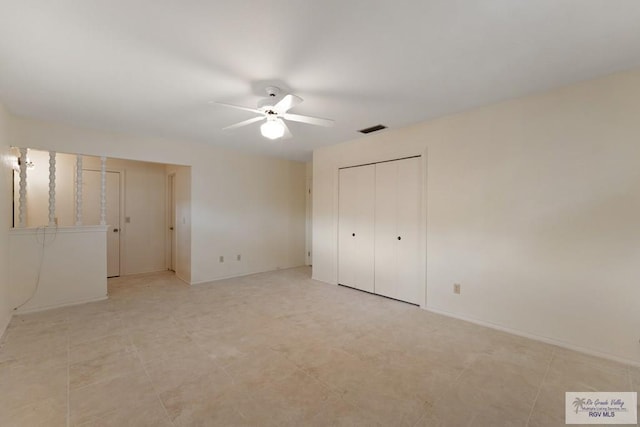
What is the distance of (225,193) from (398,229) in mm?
3158

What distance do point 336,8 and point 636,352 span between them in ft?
11.3

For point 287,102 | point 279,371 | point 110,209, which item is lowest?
point 279,371

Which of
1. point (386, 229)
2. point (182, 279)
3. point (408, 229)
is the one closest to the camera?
point (408, 229)

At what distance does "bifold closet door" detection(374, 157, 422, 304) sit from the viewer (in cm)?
357

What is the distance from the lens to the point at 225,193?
497 centimetres

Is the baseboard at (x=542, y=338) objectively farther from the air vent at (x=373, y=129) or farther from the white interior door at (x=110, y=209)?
the white interior door at (x=110, y=209)

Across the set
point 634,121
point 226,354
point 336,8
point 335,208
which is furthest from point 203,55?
point 634,121

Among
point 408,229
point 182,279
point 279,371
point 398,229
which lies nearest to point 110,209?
point 182,279

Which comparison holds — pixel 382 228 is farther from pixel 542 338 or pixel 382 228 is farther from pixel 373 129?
pixel 542 338

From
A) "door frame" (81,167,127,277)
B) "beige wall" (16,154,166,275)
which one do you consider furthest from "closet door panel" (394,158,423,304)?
"door frame" (81,167,127,277)

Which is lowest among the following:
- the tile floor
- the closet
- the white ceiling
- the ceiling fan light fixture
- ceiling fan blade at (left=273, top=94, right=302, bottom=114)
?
the tile floor

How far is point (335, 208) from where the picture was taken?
4.63 m

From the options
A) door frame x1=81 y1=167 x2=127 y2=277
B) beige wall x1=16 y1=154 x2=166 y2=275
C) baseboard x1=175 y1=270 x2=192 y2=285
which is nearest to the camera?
beige wall x1=16 y1=154 x2=166 y2=275

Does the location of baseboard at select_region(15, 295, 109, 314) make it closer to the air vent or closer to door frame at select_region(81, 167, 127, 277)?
door frame at select_region(81, 167, 127, 277)
